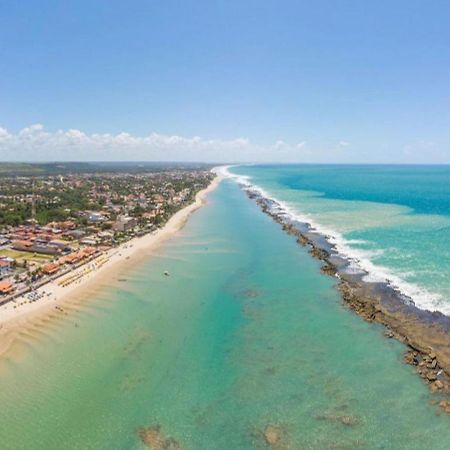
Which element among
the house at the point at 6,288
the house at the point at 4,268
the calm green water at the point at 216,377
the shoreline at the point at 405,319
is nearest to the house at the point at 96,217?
the house at the point at 4,268

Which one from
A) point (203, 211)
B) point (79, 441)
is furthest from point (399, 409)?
point (203, 211)

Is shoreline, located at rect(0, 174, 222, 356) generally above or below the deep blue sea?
below

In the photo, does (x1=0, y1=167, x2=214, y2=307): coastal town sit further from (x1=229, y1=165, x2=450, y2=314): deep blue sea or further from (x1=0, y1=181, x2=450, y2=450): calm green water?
(x1=229, y1=165, x2=450, y2=314): deep blue sea

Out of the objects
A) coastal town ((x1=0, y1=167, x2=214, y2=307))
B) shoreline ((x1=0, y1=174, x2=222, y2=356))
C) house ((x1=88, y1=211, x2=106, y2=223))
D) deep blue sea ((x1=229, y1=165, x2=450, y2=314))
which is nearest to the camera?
shoreline ((x1=0, y1=174, x2=222, y2=356))

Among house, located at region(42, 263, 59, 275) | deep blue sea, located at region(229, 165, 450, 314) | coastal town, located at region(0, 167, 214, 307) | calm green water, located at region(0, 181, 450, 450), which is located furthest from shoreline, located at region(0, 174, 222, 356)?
deep blue sea, located at region(229, 165, 450, 314)

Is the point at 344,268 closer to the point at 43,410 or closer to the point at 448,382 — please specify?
the point at 448,382

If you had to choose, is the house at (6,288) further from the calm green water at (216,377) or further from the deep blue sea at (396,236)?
the deep blue sea at (396,236)
